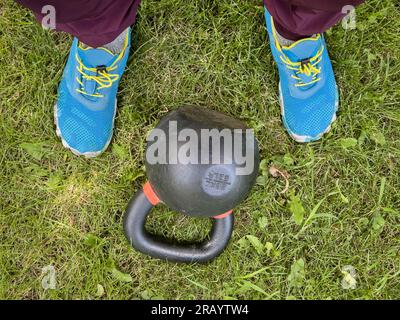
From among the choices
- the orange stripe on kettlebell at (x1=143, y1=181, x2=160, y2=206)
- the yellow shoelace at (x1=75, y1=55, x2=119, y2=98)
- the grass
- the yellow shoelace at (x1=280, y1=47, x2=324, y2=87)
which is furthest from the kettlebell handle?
the yellow shoelace at (x1=280, y1=47, x2=324, y2=87)

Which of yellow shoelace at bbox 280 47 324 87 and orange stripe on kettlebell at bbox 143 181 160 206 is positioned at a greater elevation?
yellow shoelace at bbox 280 47 324 87

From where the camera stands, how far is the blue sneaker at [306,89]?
79.0 inches

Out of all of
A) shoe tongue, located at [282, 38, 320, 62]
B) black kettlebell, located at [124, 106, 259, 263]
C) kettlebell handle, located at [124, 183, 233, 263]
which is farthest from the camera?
kettlebell handle, located at [124, 183, 233, 263]

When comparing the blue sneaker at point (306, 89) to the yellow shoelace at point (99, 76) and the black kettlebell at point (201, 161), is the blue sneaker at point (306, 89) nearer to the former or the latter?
the black kettlebell at point (201, 161)

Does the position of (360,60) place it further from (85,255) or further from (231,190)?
(85,255)

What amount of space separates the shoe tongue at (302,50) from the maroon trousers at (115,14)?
0.34m

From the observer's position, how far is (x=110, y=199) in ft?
7.22

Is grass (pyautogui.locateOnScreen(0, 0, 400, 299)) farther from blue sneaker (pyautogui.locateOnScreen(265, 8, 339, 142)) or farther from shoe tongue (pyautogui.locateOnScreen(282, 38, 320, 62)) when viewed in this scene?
shoe tongue (pyautogui.locateOnScreen(282, 38, 320, 62))

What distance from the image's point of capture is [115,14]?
155cm

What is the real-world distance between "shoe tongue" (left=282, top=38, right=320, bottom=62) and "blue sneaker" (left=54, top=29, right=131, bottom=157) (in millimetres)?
679

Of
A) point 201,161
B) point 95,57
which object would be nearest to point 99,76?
point 95,57

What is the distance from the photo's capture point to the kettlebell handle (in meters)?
2.04

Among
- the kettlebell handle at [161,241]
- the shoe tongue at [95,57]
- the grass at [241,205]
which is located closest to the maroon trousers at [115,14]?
the shoe tongue at [95,57]

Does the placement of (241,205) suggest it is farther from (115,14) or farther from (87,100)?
(115,14)
